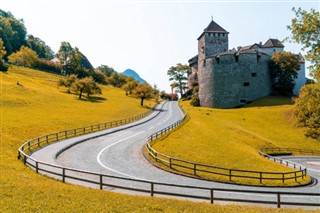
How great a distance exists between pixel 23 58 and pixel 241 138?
99.2 m

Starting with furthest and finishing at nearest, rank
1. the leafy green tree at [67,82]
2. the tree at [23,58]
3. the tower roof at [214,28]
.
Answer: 1. the tree at [23,58]
2. the tower roof at [214,28]
3. the leafy green tree at [67,82]

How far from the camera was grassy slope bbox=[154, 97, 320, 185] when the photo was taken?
26594 millimetres

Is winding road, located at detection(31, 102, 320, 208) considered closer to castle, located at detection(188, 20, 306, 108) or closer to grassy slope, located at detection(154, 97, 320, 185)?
grassy slope, located at detection(154, 97, 320, 185)

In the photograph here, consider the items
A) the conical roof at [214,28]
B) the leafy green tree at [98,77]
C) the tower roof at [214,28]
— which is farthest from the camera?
the leafy green tree at [98,77]

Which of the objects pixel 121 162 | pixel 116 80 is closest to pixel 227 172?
pixel 121 162

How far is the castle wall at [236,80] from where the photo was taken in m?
83.2

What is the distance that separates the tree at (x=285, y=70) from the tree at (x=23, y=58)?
89409 millimetres

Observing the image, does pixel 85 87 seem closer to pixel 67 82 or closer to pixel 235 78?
pixel 67 82

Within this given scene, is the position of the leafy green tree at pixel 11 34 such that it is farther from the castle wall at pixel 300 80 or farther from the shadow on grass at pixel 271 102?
the castle wall at pixel 300 80

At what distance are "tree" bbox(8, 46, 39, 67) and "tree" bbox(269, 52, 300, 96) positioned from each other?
89.4 meters

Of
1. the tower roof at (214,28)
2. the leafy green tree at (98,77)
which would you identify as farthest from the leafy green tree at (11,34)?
the tower roof at (214,28)

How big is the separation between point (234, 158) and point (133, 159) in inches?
390

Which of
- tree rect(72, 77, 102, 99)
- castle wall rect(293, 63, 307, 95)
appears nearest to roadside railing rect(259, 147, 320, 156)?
tree rect(72, 77, 102, 99)

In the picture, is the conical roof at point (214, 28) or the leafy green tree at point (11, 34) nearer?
the conical roof at point (214, 28)
